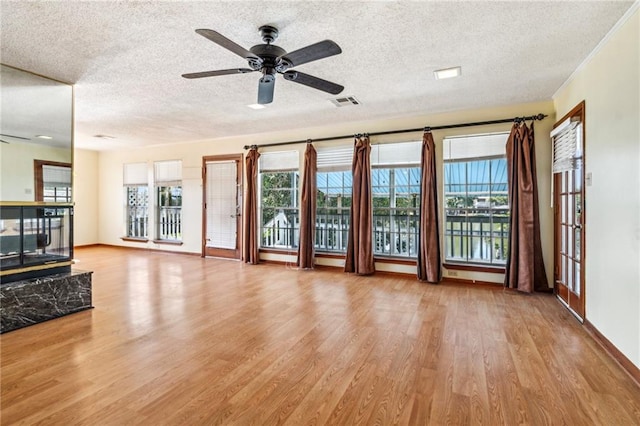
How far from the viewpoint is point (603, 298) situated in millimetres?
2836

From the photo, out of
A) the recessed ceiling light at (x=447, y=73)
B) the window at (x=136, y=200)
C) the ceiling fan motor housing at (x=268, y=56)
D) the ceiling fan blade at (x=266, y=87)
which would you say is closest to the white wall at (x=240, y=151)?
the window at (x=136, y=200)

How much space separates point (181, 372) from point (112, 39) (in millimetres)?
2898

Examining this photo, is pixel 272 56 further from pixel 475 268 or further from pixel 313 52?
A: pixel 475 268

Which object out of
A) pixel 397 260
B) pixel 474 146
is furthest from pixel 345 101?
pixel 397 260

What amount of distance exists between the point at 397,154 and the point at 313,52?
131 inches

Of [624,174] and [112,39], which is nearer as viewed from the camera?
[624,174]

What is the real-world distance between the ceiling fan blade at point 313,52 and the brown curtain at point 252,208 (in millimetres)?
4110

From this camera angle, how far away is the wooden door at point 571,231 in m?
3.37

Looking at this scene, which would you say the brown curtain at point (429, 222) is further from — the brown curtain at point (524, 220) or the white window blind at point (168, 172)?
the white window blind at point (168, 172)

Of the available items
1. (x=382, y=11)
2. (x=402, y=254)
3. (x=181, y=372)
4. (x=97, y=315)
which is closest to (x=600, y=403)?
(x=181, y=372)

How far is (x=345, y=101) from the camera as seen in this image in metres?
4.55

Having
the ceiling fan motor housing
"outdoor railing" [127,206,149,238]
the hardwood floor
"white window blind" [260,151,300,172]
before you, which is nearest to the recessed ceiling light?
the ceiling fan motor housing

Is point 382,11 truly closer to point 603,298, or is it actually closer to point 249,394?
point 249,394

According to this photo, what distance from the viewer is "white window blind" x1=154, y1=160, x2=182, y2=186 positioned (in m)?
7.75
